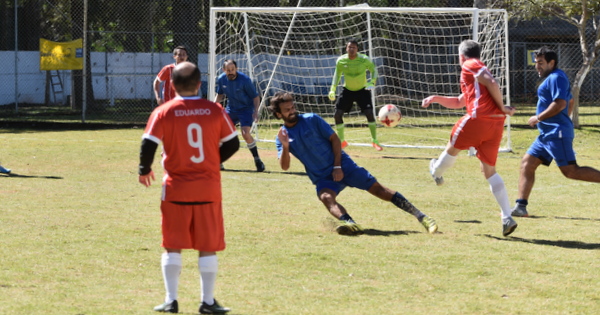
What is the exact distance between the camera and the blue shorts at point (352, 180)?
323 inches

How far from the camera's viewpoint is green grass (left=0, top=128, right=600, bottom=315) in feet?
18.4

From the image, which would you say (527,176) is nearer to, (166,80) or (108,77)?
(166,80)

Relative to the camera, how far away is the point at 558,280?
6188 millimetres

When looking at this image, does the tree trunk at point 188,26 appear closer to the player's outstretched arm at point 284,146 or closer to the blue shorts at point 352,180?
the blue shorts at point 352,180

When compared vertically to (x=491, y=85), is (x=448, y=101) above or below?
below

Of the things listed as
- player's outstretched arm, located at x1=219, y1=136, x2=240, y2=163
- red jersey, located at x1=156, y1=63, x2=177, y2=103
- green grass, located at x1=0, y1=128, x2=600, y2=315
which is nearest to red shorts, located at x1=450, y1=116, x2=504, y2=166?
green grass, located at x1=0, y1=128, x2=600, y2=315

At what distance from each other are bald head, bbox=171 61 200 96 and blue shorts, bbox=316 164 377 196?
3.33 meters

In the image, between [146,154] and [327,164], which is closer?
[146,154]

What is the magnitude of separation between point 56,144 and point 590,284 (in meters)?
13.9

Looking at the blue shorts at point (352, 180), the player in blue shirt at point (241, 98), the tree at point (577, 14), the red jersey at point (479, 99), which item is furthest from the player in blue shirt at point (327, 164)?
the tree at point (577, 14)

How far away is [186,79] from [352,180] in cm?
348

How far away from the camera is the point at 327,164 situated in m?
8.24

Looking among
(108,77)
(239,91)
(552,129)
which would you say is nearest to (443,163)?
(552,129)

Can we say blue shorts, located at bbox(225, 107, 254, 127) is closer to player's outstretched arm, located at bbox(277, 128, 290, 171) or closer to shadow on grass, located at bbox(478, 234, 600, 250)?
player's outstretched arm, located at bbox(277, 128, 290, 171)
